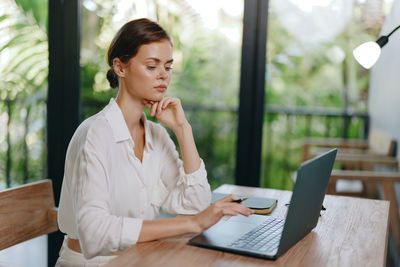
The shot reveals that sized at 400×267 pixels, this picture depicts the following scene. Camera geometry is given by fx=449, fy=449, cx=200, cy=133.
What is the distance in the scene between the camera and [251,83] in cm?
228

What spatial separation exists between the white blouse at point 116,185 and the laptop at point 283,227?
7.7 inches

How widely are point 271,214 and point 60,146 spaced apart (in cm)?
149

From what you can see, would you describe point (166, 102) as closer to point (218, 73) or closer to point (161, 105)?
point (161, 105)

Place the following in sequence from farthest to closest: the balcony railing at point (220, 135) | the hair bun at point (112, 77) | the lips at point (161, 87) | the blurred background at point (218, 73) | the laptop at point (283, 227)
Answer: the balcony railing at point (220, 135) → the blurred background at point (218, 73) → the hair bun at point (112, 77) → the lips at point (161, 87) → the laptop at point (283, 227)

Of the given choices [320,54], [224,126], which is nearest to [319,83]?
[320,54]

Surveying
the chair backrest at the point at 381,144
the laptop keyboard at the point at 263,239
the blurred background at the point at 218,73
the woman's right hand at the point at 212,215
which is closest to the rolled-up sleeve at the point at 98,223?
the woman's right hand at the point at 212,215

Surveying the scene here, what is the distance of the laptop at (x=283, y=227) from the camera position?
0.96m

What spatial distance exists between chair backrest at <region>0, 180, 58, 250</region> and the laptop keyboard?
0.68m

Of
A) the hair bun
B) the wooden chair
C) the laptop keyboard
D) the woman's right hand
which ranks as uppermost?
the hair bun

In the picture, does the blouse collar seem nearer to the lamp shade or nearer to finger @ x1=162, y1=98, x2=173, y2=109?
finger @ x1=162, y1=98, x2=173, y2=109

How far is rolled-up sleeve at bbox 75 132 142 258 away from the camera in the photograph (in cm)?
107

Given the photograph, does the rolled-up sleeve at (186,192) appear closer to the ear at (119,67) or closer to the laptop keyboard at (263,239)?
the laptop keyboard at (263,239)

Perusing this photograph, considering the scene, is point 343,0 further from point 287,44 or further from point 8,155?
point 8,155

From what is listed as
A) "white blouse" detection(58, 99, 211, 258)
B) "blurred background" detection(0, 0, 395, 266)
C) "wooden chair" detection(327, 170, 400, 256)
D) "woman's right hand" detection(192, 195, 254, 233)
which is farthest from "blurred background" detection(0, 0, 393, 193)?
"woman's right hand" detection(192, 195, 254, 233)
